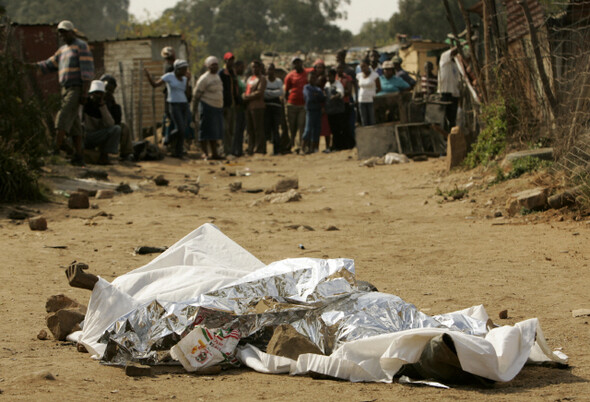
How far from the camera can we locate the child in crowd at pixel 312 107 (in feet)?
50.5

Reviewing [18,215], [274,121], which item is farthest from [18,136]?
[274,121]

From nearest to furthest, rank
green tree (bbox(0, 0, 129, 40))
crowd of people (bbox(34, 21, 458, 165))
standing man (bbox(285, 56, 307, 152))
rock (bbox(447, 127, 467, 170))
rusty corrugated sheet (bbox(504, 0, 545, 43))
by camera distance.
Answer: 1. rock (bbox(447, 127, 467, 170))
2. crowd of people (bbox(34, 21, 458, 165))
3. rusty corrugated sheet (bbox(504, 0, 545, 43))
4. standing man (bbox(285, 56, 307, 152))
5. green tree (bbox(0, 0, 129, 40))

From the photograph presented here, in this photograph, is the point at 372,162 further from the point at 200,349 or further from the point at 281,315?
the point at 200,349

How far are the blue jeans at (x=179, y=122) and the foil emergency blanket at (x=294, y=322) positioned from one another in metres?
10.6

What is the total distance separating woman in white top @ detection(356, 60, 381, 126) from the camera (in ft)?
48.1

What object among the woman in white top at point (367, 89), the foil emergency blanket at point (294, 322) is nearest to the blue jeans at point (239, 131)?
the woman in white top at point (367, 89)

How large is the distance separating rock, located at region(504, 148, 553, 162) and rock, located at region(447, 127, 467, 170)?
1.55 meters

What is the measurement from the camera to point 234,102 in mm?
15602

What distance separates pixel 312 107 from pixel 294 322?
1216cm

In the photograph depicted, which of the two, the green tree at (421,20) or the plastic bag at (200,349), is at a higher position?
the green tree at (421,20)

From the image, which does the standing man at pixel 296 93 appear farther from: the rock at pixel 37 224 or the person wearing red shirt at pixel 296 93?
the rock at pixel 37 224

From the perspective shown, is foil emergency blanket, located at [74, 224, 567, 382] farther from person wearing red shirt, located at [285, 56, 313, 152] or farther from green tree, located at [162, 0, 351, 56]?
green tree, located at [162, 0, 351, 56]

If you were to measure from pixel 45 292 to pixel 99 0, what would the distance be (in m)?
90.9

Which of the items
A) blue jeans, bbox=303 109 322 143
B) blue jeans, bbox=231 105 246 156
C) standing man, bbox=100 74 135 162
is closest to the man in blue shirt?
blue jeans, bbox=303 109 322 143
